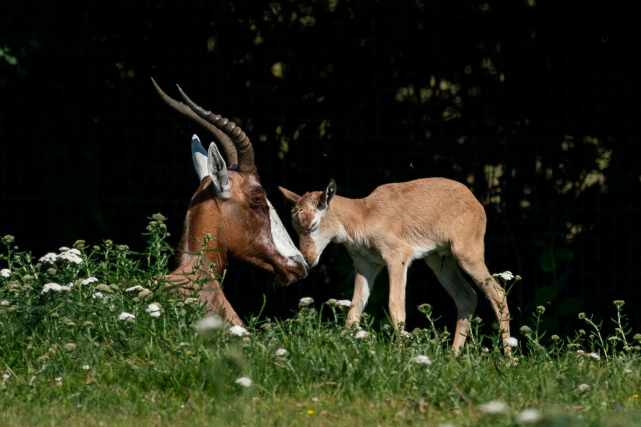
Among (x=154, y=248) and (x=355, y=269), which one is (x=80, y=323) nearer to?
(x=154, y=248)

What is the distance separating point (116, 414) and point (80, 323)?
41.1 inches

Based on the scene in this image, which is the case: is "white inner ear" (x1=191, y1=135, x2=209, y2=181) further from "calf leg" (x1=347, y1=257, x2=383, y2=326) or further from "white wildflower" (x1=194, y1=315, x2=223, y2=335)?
"white wildflower" (x1=194, y1=315, x2=223, y2=335)

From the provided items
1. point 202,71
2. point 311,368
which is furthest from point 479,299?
point 311,368

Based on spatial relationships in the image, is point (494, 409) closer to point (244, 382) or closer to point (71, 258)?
point (244, 382)

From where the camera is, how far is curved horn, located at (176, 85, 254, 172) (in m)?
6.38

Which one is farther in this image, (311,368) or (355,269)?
(355,269)

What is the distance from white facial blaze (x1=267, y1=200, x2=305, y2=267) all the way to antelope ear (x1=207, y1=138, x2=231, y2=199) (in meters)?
0.42

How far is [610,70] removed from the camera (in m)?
8.23

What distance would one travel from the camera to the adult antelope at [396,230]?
7316 mm

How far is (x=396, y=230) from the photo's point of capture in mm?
7367

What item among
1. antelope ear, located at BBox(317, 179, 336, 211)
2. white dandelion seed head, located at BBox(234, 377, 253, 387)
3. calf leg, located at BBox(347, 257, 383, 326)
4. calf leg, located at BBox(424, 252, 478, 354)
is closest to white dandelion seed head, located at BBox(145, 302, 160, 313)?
white dandelion seed head, located at BBox(234, 377, 253, 387)

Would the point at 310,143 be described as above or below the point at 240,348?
above

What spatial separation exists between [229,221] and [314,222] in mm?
1074

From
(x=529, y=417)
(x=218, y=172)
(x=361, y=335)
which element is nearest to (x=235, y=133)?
(x=218, y=172)
